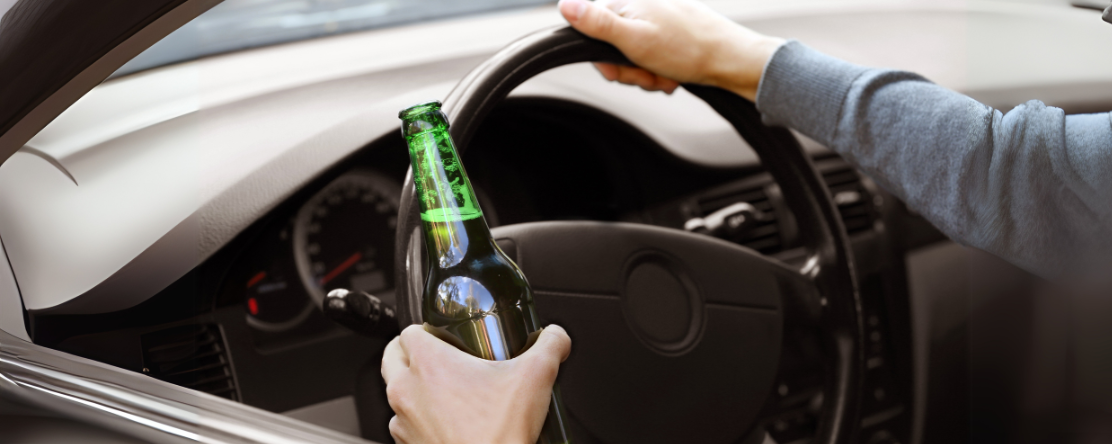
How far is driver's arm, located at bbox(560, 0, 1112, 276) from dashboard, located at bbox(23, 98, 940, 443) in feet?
0.94

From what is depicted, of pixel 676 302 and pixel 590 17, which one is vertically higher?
pixel 590 17

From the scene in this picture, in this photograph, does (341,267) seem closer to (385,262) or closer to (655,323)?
(385,262)

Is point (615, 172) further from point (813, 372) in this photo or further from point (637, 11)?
point (637, 11)

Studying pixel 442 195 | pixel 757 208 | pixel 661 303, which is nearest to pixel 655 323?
pixel 661 303

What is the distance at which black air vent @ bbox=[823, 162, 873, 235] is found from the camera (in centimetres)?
154

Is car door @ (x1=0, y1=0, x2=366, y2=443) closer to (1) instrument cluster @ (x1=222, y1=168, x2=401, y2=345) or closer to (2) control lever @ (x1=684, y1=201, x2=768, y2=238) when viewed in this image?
(1) instrument cluster @ (x1=222, y1=168, x2=401, y2=345)

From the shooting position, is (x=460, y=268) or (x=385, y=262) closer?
(x=460, y=268)

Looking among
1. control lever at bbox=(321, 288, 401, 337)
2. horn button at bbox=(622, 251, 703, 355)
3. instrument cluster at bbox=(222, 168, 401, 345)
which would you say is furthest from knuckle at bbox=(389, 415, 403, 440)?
instrument cluster at bbox=(222, 168, 401, 345)

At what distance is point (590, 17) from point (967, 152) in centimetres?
39

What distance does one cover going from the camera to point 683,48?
0.86 m

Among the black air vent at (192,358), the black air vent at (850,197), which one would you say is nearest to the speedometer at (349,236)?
the black air vent at (192,358)

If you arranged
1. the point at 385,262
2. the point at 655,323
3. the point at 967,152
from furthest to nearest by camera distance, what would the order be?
the point at 385,262, the point at 655,323, the point at 967,152

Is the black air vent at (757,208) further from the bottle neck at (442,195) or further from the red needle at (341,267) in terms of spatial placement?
the bottle neck at (442,195)

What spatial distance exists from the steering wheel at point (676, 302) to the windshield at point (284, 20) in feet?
2.43
